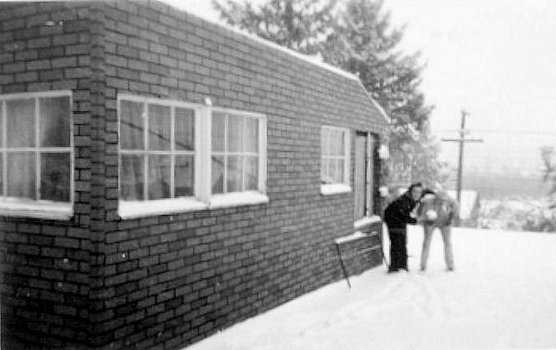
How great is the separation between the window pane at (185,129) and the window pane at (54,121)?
107 centimetres

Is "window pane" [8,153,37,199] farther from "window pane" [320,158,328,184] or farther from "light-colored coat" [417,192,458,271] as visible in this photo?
"light-colored coat" [417,192,458,271]

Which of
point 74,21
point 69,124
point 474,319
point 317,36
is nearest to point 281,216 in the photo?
point 474,319

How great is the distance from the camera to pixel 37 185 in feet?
14.5

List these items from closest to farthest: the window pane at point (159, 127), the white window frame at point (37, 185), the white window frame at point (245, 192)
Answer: the white window frame at point (37, 185)
the window pane at point (159, 127)
the white window frame at point (245, 192)

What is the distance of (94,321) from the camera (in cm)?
400

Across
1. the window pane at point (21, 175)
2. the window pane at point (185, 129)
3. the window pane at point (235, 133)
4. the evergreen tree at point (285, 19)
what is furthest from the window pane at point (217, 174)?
the evergreen tree at point (285, 19)

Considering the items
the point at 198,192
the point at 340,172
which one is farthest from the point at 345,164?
the point at 198,192

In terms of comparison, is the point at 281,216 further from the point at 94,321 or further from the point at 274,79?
the point at 94,321

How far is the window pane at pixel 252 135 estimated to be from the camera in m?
6.16

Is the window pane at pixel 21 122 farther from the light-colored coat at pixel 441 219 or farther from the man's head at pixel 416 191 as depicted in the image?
the light-colored coat at pixel 441 219

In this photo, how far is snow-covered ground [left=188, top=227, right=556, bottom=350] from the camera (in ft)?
17.5

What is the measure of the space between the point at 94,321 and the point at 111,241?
65cm

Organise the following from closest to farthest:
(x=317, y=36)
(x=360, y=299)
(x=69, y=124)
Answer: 1. (x=69, y=124)
2. (x=360, y=299)
3. (x=317, y=36)

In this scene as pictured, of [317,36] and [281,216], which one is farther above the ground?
[317,36]
